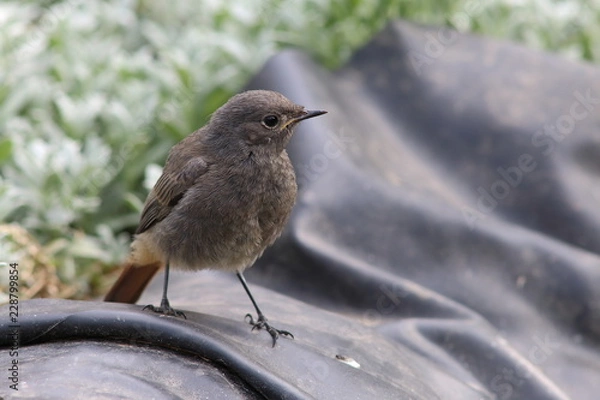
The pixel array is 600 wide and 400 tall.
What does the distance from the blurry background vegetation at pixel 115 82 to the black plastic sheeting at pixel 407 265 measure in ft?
1.93

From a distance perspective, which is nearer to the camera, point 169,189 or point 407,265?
point 169,189

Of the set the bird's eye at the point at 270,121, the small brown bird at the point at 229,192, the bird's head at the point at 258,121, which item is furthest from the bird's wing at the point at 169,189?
the bird's eye at the point at 270,121

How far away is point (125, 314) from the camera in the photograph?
3045 millimetres

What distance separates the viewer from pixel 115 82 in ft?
20.7

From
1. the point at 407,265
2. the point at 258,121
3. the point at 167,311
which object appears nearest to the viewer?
the point at 167,311

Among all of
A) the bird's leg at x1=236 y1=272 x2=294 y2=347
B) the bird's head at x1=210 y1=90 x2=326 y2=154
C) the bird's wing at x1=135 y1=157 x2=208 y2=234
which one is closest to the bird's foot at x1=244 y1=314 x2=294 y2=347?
the bird's leg at x1=236 y1=272 x2=294 y2=347

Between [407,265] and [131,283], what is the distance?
4.97 feet

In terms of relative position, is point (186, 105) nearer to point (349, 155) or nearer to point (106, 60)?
point (106, 60)

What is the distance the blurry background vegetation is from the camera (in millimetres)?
5188

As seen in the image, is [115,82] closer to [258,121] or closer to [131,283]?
[131,283]

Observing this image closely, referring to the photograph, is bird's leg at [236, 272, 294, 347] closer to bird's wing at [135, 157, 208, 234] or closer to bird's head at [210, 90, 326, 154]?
bird's wing at [135, 157, 208, 234]

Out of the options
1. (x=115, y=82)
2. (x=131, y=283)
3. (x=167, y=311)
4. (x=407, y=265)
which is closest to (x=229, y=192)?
(x=167, y=311)

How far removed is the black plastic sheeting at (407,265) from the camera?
9.86 ft

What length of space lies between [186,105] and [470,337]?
273 cm
